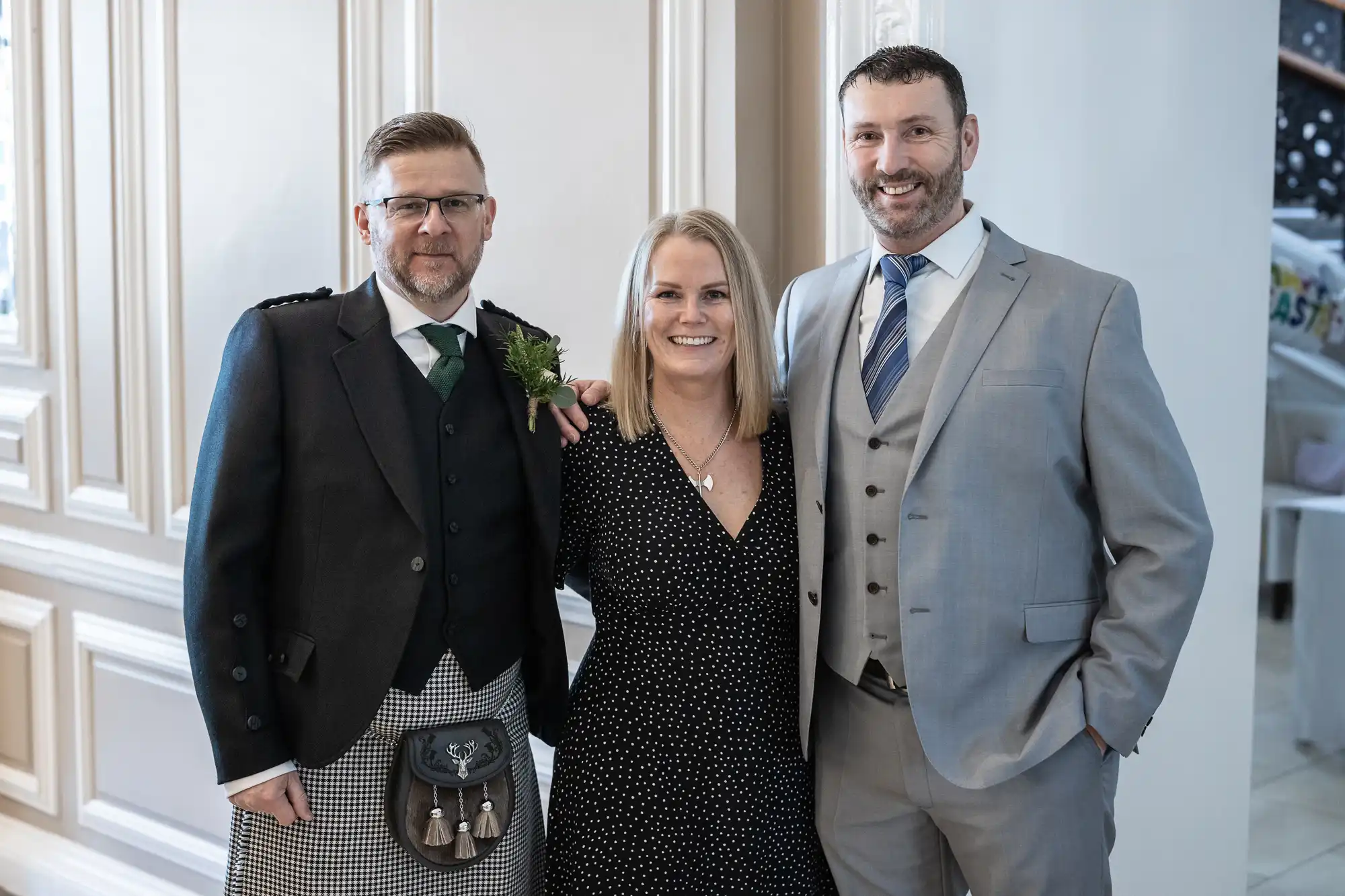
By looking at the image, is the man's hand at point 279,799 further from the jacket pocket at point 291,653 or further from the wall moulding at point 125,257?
the wall moulding at point 125,257

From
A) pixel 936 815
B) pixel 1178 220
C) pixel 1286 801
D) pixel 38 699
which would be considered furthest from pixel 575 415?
pixel 38 699

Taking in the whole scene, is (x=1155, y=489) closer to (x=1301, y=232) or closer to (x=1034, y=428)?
(x=1034, y=428)

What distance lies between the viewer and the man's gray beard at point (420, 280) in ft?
6.39

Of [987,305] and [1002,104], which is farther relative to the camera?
[1002,104]

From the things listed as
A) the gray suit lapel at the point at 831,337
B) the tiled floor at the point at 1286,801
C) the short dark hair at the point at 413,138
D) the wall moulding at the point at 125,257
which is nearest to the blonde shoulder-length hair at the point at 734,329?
the gray suit lapel at the point at 831,337

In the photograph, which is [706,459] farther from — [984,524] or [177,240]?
[177,240]

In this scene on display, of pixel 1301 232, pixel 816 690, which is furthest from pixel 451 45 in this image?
pixel 1301 232

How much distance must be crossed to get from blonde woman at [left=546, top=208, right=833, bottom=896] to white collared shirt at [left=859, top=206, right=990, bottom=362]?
0.27m

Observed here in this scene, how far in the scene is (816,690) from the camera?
2.08m

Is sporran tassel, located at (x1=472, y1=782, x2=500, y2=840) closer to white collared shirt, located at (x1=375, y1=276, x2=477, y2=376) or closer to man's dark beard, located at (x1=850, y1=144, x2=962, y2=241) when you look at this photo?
white collared shirt, located at (x1=375, y1=276, x2=477, y2=376)

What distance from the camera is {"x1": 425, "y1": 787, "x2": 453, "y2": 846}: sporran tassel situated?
1942 mm

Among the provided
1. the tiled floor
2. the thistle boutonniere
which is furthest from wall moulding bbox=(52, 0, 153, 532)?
the tiled floor

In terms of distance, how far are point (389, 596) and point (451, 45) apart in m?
1.50

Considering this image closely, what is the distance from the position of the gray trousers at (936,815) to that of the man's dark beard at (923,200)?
2.32 feet
